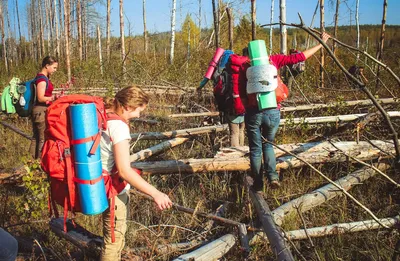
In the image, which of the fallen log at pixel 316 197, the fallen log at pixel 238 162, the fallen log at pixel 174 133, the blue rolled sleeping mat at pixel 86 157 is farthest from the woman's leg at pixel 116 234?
the fallen log at pixel 174 133

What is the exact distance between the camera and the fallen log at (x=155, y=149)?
16.9ft

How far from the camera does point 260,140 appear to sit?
13.2ft

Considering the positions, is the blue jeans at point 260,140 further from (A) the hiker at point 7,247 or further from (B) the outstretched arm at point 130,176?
(A) the hiker at point 7,247

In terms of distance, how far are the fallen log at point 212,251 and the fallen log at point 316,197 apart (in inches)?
23.0

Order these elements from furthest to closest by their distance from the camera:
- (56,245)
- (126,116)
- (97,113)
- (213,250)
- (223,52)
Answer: (223,52) → (56,245) → (213,250) → (126,116) → (97,113)

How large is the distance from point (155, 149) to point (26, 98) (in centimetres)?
224

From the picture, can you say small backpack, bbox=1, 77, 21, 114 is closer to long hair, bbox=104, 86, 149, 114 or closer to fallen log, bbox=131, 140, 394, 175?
fallen log, bbox=131, 140, 394, 175

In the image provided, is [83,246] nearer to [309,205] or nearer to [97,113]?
[97,113]

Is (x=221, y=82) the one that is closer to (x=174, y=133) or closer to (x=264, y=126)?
(x=264, y=126)

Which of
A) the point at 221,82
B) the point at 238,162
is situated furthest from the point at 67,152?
the point at 221,82

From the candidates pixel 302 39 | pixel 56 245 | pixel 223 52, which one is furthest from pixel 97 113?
pixel 302 39

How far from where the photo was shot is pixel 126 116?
2646 mm

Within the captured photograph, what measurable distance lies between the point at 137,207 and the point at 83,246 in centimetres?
129

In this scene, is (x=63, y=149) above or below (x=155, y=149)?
above
